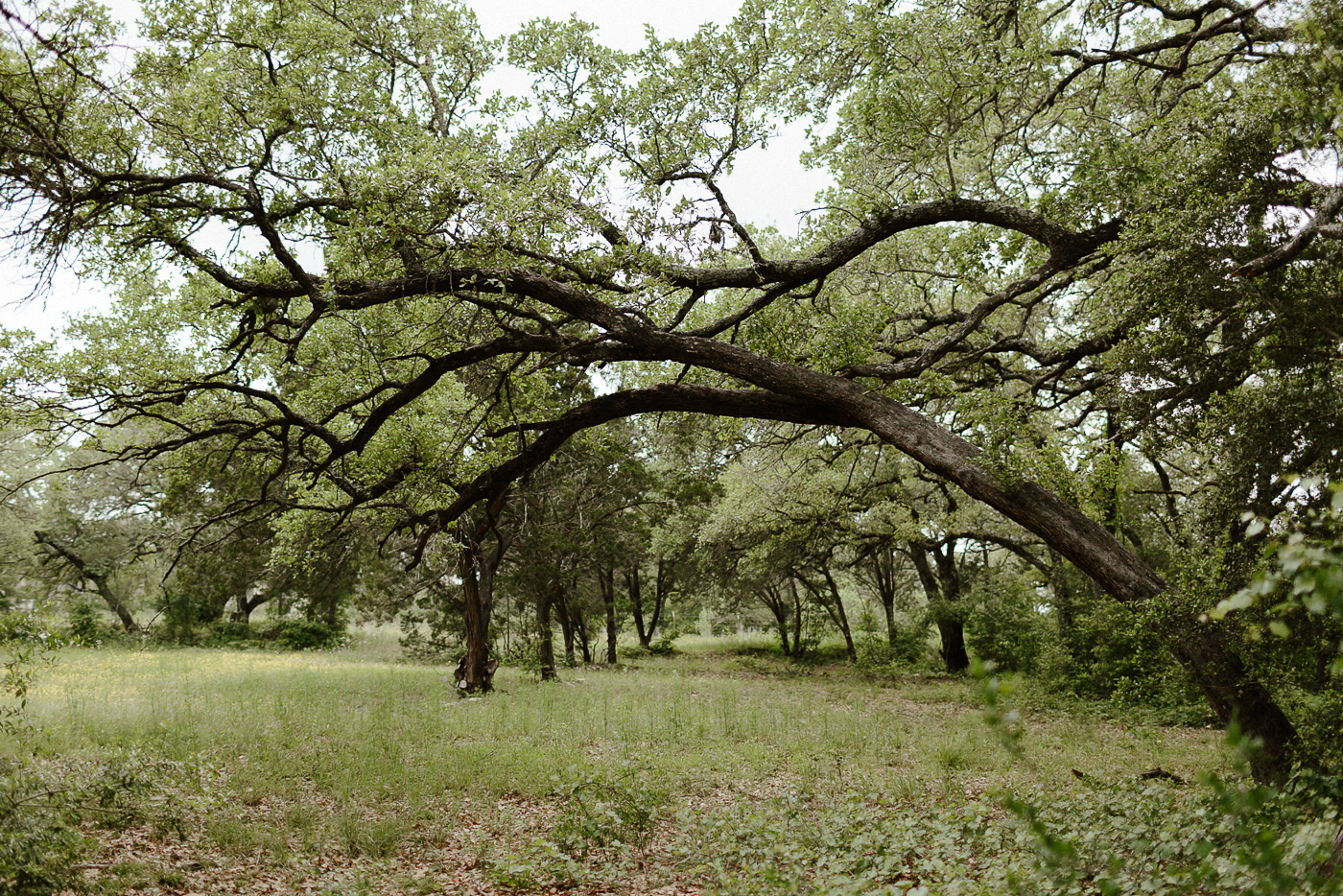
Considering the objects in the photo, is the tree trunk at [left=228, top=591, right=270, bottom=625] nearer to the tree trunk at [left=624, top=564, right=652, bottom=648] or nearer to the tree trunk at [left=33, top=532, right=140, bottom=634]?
the tree trunk at [left=33, top=532, right=140, bottom=634]

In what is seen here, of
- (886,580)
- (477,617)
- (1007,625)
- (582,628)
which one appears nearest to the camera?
(477,617)

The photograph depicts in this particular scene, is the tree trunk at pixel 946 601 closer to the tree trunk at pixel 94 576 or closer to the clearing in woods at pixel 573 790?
the clearing in woods at pixel 573 790

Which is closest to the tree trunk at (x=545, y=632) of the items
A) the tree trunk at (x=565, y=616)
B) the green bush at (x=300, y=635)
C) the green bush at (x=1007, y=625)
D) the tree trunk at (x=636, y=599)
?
the tree trunk at (x=565, y=616)

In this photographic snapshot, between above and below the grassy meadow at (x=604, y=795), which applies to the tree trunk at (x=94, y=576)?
above

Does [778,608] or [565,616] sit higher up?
[565,616]

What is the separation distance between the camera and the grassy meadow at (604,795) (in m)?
5.04

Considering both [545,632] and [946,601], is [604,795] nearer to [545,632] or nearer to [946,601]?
[545,632]

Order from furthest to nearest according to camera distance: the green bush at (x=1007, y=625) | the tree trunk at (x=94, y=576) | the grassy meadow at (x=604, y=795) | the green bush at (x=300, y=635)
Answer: the green bush at (x=300, y=635) < the tree trunk at (x=94, y=576) < the green bush at (x=1007, y=625) < the grassy meadow at (x=604, y=795)

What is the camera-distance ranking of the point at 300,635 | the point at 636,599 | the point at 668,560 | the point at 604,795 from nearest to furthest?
the point at 604,795, the point at 668,560, the point at 300,635, the point at 636,599

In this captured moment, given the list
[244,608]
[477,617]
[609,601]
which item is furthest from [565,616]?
[244,608]

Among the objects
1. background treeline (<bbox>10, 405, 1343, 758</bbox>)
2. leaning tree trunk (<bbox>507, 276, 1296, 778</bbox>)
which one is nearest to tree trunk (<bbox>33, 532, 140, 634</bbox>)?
background treeline (<bbox>10, 405, 1343, 758</bbox>)

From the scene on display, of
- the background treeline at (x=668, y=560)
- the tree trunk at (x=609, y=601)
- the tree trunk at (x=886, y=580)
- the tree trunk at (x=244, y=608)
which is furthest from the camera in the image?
the tree trunk at (x=244, y=608)

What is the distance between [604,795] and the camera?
21.6 ft

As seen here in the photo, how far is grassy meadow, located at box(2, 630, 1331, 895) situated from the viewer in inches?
198
